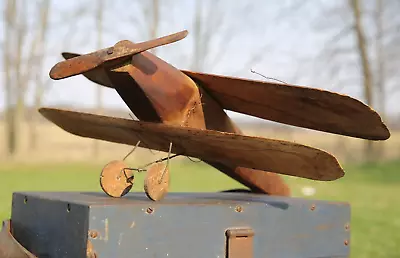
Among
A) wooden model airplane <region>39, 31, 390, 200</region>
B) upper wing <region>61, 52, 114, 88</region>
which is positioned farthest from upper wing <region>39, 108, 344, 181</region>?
upper wing <region>61, 52, 114, 88</region>

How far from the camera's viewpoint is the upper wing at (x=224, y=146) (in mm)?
2080

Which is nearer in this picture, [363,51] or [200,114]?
[200,114]

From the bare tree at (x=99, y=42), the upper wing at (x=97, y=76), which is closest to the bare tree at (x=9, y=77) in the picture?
the bare tree at (x=99, y=42)

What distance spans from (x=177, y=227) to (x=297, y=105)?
0.67 metres

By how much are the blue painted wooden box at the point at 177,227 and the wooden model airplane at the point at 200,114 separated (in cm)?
16

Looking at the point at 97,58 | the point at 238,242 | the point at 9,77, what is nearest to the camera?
the point at 97,58

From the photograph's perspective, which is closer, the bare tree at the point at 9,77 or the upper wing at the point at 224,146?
the upper wing at the point at 224,146

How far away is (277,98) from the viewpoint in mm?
2240

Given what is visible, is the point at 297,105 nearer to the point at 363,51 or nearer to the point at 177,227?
the point at 177,227

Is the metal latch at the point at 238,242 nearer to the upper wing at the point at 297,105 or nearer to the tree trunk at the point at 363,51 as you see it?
the upper wing at the point at 297,105

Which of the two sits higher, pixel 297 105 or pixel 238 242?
pixel 297 105

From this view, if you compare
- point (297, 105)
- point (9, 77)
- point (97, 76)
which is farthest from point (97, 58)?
point (9, 77)

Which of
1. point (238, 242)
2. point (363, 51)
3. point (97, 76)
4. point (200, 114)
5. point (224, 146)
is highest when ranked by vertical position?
point (363, 51)

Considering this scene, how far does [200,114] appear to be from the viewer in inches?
93.4
